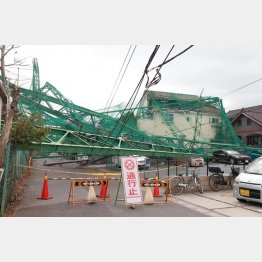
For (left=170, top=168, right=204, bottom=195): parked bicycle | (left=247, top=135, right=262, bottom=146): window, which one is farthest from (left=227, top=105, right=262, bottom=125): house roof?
(left=170, top=168, right=204, bottom=195): parked bicycle

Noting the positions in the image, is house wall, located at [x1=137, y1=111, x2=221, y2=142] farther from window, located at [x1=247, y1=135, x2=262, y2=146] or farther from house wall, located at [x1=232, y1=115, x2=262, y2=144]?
window, located at [x1=247, y1=135, x2=262, y2=146]

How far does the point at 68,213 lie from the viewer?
8.39 meters

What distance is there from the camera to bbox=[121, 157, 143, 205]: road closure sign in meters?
9.02

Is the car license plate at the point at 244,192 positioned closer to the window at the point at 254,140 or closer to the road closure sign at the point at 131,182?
the road closure sign at the point at 131,182

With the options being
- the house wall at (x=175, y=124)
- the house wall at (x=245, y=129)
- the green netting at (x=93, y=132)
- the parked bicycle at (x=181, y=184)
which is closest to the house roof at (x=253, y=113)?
the house wall at (x=245, y=129)

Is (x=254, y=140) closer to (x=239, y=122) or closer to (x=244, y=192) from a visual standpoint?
(x=239, y=122)

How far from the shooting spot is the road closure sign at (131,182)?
902 cm

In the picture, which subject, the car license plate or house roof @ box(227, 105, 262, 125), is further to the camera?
house roof @ box(227, 105, 262, 125)

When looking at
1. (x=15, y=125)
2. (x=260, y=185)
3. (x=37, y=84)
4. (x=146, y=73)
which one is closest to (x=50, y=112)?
(x=37, y=84)

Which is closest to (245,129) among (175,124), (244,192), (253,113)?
(253,113)

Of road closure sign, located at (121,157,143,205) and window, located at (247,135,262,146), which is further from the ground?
A: window, located at (247,135,262,146)

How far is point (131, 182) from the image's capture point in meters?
9.31

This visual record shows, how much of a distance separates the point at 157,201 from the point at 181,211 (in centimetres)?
171

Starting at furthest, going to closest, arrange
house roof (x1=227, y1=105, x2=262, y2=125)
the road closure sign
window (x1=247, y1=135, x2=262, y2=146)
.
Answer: house roof (x1=227, y1=105, x2=262, y2=125), window (x1=247, y1=135, x2=262, y2=146), the road closure sign
